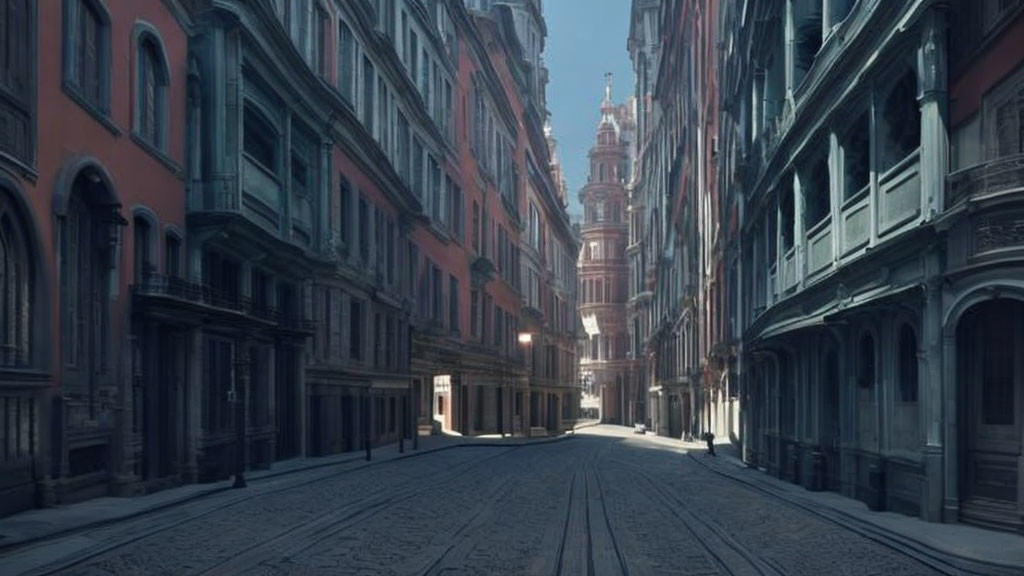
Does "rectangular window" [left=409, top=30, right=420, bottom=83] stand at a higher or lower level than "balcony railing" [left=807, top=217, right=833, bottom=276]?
higher

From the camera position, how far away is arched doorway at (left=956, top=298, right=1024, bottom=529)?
14.1 metres

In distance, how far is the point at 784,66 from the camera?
90.9 ft

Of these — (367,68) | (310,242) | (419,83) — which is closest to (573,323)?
(419,83)

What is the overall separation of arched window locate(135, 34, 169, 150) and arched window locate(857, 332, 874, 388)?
13608 millimetres

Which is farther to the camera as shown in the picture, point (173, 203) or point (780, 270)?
point (780, 270)

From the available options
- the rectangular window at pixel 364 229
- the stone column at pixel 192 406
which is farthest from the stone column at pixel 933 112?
the rectangular window at pixel 364 229

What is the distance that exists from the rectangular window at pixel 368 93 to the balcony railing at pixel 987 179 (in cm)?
2731

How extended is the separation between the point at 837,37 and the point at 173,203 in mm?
13068

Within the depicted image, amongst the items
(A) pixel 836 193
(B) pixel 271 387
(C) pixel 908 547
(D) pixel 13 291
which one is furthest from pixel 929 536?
(B) pixel 271 387

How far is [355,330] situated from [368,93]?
890 centimetres

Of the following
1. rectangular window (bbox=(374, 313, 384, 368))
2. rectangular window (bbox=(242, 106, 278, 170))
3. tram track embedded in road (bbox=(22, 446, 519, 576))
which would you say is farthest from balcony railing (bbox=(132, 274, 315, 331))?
rectangular window (bbox=(374, 313, 384, 368))

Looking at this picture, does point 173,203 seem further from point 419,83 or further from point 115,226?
point 419,83

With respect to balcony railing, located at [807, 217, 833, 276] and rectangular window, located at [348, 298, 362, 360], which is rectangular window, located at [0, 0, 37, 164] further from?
rectangular window, located at [348, 298, 362, 360]

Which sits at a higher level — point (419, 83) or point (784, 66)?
point (419, 83)
